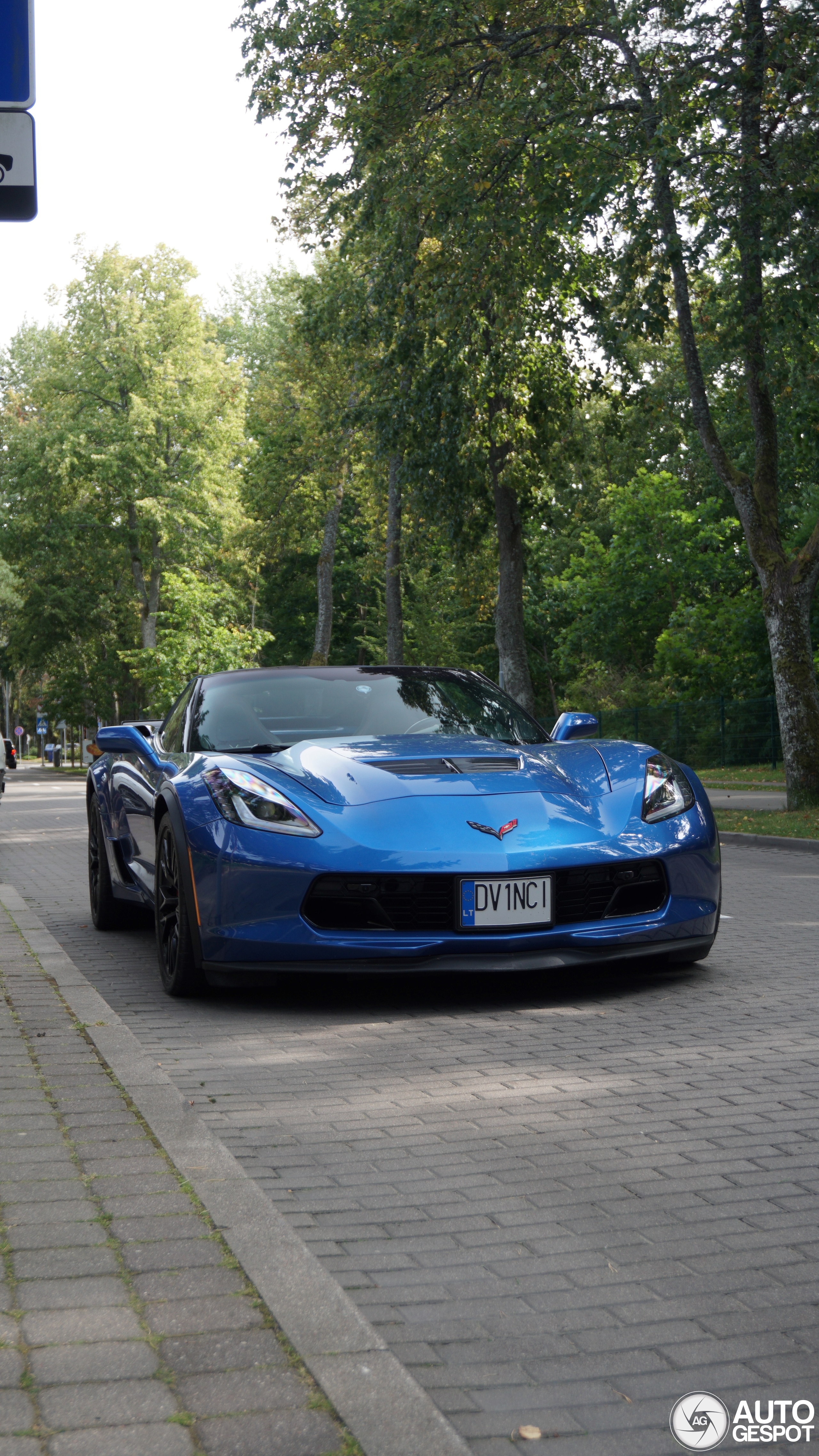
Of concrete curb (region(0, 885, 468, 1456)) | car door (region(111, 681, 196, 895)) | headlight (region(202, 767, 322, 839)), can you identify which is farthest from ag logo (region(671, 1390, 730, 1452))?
car door (region(111, 681, 196, 895))

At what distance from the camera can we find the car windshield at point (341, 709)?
7.00m

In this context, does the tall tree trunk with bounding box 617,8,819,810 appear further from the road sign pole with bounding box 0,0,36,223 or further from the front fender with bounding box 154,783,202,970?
the front fender with bounding box 154,783,202,970

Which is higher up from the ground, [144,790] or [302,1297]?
[144,790]

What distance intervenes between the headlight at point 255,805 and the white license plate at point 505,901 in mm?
645

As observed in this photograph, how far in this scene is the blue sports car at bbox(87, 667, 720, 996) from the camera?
575 centimetres

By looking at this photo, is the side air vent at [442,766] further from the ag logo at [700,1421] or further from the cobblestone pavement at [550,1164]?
the ag logo at [700,1421]

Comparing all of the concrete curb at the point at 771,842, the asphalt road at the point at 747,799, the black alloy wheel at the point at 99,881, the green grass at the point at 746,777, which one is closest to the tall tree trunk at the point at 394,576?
the green grass at the point at 746,777

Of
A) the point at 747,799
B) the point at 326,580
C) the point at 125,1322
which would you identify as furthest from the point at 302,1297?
the point at 326,580

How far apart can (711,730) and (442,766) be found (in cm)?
3008

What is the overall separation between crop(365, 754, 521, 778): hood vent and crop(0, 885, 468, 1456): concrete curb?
6.05 ft

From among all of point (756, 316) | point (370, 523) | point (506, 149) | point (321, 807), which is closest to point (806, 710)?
point (756, 316)

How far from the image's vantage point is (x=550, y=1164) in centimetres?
384

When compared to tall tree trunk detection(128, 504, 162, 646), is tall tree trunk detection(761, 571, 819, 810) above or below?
below

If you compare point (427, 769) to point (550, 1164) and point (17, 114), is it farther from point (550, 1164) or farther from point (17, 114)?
point (17, 114)
